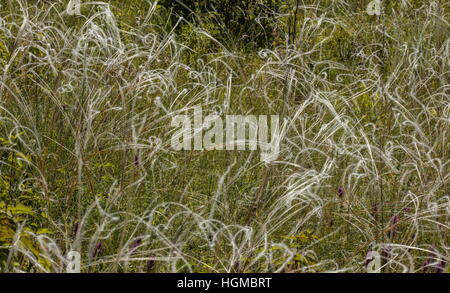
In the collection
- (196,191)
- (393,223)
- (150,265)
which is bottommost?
(150,265)

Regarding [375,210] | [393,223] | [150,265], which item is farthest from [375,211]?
[150,265]

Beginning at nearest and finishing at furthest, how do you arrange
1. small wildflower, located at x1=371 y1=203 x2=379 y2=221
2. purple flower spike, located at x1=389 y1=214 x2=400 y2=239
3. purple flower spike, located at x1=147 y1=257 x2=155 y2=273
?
purple flower spike, located at x1=147 y1=257 x2=155 y2=273 < purple flower spike, located at x1=389 y1=214 x2=400 y2=239 < small wildflower, located at x1=371 y1=203 x2=379 y2=221

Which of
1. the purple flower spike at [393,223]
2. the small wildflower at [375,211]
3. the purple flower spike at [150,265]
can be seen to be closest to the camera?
the purple flower spike at [150,265]

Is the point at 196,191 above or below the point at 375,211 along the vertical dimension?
above

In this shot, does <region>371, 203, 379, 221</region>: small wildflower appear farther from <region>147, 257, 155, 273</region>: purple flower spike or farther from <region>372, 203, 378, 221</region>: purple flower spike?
<region>147, 257, 155, 273</region>: purple flower spike

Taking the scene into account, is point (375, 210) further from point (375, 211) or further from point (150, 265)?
point (150, 265)

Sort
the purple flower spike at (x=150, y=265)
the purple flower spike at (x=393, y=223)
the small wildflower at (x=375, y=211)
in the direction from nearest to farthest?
the purple flower spike at (x=150, y=265), the purple flower spike at (x=393, y=223), the small wildflower at (x=375, y=211)

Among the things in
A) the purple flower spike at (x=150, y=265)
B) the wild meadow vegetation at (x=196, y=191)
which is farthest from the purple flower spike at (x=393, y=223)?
the purple flower spike at (x=150, y=265)

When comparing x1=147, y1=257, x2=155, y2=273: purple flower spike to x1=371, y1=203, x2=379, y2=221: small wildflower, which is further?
x1=371, y1=203, x2=379, y2=221: small wildflower

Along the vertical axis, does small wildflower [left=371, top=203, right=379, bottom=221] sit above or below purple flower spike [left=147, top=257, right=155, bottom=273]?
above

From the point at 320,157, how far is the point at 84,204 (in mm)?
1074

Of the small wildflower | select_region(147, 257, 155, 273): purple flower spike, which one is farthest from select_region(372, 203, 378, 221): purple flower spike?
select_region(147, 257, 155, 273): purple flower spike

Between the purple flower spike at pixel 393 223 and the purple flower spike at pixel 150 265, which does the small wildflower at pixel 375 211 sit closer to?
the purple flower spike at pixel 393 223

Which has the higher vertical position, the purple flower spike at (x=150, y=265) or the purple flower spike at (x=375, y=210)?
the purple flower spike at (x=375, y=210)
